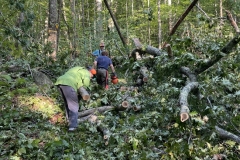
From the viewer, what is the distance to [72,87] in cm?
585

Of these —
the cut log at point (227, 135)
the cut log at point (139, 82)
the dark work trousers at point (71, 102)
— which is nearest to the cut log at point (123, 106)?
the dark work trousers at point (71, 102)

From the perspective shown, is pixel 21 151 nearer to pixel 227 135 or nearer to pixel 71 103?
pixel 71 103

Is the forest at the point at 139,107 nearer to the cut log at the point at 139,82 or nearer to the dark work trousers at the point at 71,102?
the cut log at the point at 139,82

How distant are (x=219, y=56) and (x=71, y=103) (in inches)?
122

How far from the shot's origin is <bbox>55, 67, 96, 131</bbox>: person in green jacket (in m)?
5.64

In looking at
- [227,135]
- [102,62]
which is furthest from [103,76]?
[227,135]

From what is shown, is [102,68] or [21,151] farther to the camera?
[102,68]

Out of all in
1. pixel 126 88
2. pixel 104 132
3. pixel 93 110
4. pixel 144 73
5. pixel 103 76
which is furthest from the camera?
pixel 103 76

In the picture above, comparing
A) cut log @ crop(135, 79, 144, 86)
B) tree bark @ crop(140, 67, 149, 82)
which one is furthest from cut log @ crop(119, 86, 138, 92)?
tree bark @ crop(140, 67, 149, 82)

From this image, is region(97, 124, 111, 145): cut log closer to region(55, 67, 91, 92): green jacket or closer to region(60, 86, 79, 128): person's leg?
region(60, 86, 79, 128): person's leg

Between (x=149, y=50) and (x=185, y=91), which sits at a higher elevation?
(x=149, y=50)

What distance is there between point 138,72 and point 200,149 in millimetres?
4744

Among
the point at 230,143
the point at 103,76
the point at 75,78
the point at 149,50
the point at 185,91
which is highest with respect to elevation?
the point at 149,50

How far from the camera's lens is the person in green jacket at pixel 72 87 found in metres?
5.64
